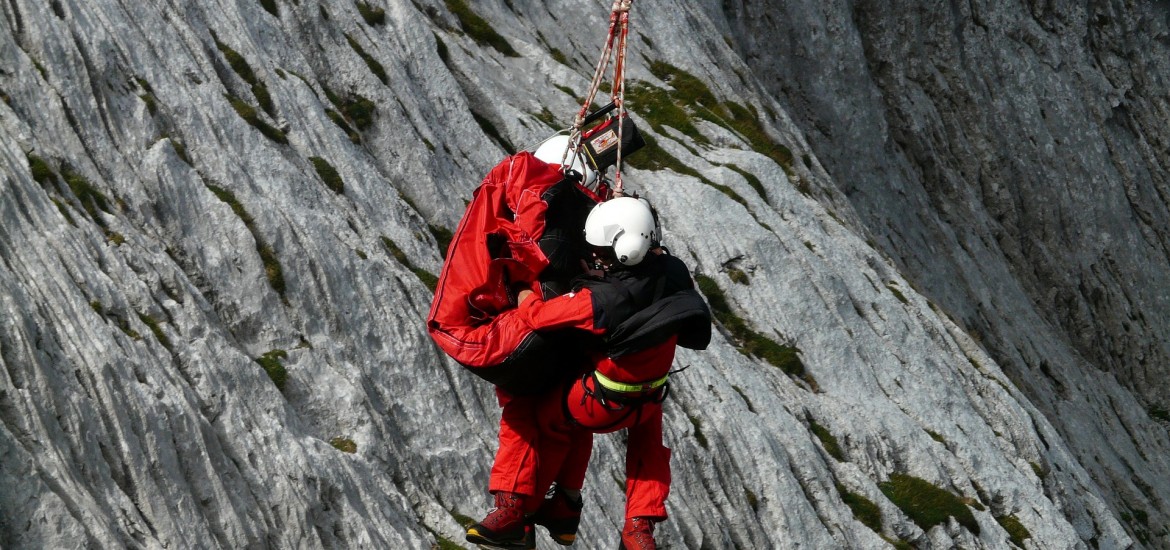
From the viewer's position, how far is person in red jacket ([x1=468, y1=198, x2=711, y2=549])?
12953 mm

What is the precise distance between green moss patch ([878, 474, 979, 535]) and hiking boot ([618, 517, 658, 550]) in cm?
1406

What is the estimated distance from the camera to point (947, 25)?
5781 cm

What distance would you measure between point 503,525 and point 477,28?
2144 centimetres

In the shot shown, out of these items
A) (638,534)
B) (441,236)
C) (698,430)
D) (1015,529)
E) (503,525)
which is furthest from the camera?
(1015,529)

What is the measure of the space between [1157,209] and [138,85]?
52.6 metres

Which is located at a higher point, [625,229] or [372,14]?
[372,14]

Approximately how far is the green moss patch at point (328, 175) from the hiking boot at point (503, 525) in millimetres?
11116

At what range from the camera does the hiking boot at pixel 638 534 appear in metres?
Result: 14.3

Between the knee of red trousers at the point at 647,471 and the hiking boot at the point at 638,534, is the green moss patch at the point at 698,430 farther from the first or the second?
the hiking boot at the point at 638,534

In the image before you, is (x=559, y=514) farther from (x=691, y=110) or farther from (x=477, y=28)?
(x=691, y=110)

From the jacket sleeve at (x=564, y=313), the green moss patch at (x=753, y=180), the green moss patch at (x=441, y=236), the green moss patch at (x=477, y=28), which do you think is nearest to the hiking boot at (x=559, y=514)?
the jacket sleeve at (x=564, y=313)

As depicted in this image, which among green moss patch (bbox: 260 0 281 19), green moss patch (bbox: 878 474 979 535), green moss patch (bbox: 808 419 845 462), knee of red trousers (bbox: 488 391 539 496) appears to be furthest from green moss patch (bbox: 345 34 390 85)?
knee of red trousers (bbox: 488 391 539 496)

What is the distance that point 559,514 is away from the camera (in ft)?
48.9

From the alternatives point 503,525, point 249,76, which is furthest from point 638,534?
point 249,76
